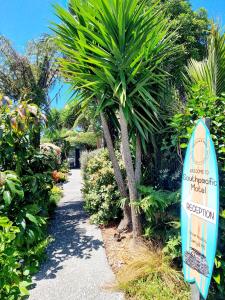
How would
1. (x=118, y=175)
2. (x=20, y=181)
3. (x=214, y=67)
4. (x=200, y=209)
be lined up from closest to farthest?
(x=200, y=209) < (x=214, y=67) < (x=20, y=181) < (x=118, y=175)

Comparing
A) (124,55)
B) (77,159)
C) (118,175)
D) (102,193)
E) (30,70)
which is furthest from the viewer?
(77,159)

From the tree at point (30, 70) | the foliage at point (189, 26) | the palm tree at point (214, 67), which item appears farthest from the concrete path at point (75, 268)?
the foliage at point (189, 26)

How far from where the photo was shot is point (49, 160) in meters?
5.38

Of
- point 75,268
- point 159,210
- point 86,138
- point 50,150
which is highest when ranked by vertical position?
point 86,138

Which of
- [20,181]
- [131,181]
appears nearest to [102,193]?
[131,181]

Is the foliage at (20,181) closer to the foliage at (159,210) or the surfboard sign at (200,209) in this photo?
the foliage at (159,210)

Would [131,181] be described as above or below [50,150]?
below

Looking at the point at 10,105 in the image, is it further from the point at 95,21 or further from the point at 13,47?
the point at 13,47

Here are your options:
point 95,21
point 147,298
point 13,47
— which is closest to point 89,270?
point 147,298

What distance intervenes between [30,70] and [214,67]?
5598 mm

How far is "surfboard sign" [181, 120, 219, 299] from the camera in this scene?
2031 millimetres

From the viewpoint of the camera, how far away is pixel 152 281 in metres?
3.50

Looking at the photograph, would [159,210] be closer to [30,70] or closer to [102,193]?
[102,193]

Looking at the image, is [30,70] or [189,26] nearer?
[30,70]
